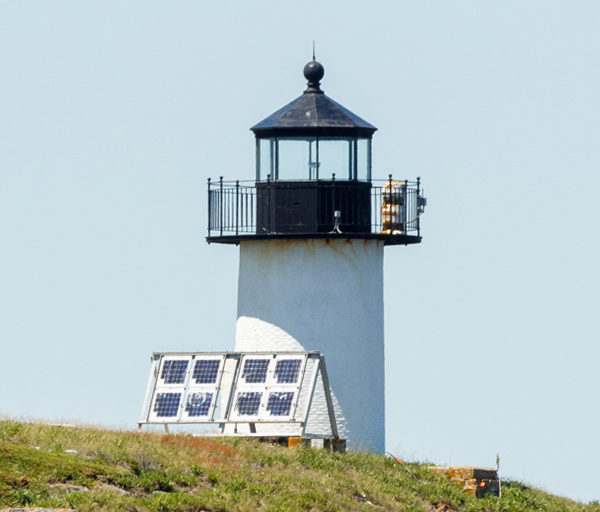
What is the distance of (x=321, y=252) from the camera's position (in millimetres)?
34188

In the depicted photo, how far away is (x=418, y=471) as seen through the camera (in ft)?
102

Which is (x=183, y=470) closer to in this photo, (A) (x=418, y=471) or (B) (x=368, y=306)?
(A) (x=418, y=471)

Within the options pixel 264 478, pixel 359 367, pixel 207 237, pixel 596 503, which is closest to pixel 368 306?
pixel 359 367

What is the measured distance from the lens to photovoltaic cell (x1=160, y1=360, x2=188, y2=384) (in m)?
31.6

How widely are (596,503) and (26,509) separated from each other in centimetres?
1596

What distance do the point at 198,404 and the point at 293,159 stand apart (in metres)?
5.91

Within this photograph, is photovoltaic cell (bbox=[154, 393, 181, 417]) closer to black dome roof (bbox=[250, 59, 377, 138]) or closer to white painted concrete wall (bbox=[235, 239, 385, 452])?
white painted concrete wall (bbox=[235, 239, 385, 452])

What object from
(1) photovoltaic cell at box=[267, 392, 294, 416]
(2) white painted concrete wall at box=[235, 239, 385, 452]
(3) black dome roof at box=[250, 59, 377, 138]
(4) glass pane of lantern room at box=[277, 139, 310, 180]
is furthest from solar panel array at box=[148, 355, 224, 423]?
(3) black dome roof at box=[250, 59, 377, 138]

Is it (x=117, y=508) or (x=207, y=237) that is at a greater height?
(x=207, y=237)

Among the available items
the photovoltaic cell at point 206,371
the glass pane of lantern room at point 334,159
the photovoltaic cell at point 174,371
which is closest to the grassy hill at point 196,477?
the photovoltaic cell at point 206,371

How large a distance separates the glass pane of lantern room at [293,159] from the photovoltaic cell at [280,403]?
524 centimetres

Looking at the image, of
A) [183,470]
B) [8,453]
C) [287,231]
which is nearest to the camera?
[8,453]

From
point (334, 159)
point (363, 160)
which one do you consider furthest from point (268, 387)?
point (363, 160)

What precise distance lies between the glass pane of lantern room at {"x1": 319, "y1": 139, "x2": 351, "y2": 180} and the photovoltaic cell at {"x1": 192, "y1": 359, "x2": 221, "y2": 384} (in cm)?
483
